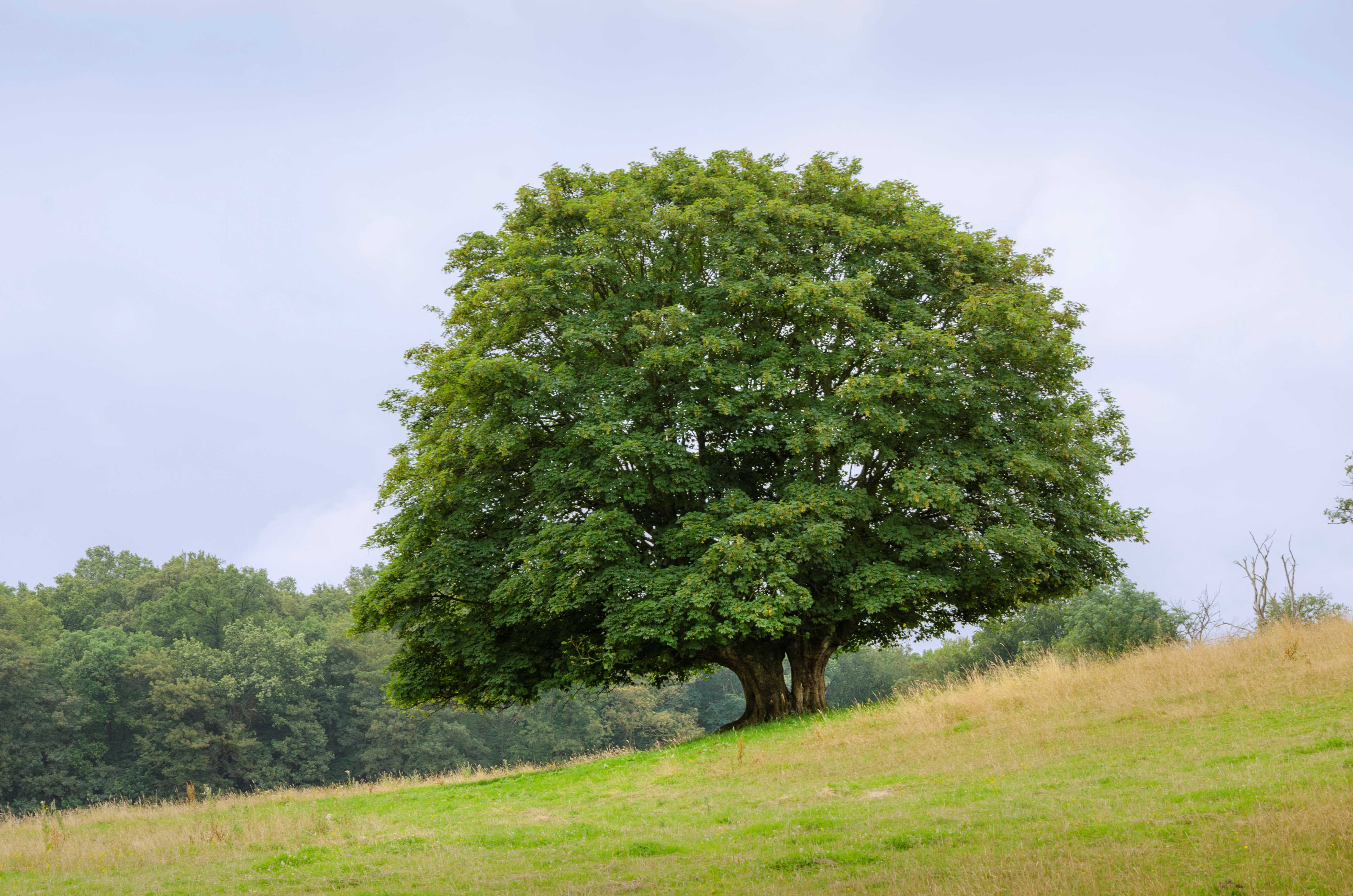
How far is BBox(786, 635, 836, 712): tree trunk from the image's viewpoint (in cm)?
2358

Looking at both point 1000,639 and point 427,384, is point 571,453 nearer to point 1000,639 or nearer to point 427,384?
point 427,384

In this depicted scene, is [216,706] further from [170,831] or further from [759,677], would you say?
[170,831]

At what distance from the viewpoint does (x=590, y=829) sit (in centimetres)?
1212

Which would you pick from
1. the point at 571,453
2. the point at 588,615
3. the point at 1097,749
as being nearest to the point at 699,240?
the point at 571,453

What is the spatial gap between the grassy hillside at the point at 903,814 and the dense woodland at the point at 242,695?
95.4 ft

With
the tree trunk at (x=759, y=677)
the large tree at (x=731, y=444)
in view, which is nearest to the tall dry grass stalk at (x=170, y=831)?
the large tree at (x=731, y=444)

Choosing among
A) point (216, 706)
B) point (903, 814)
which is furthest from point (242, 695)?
point (903, 814)

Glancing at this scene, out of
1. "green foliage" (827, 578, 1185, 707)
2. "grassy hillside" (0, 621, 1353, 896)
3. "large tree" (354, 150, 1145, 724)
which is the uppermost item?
"large tree" (354, 150, 1145, 724)

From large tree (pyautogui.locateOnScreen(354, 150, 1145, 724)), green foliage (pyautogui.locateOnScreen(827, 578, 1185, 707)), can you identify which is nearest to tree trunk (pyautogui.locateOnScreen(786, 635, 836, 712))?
large tree (pyautogui.locateOnScreen(354, 150, 1145, 724))

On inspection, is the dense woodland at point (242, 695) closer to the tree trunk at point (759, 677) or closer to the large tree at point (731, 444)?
the tree trunk at point (759, 677)

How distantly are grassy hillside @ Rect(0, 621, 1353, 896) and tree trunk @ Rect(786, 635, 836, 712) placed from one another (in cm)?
239

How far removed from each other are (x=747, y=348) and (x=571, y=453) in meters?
4.73

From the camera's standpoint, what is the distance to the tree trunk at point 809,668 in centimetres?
2358

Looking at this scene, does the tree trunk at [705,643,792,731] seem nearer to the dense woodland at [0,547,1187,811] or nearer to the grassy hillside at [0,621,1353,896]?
the grassy hillside at [0,621,1353,896]
